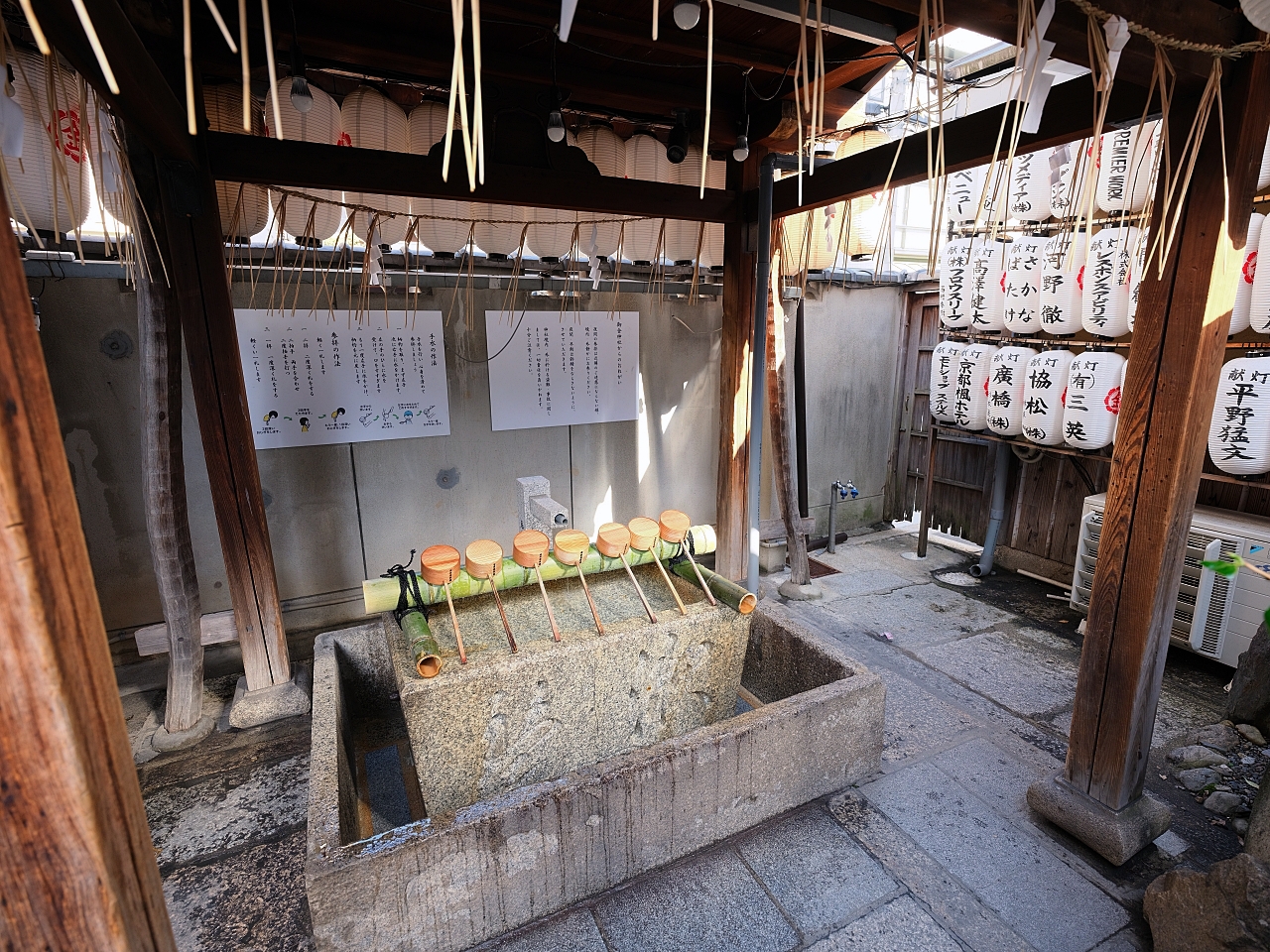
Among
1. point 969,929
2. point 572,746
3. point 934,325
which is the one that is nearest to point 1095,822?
point 969,929

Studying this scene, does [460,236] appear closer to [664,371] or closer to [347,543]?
[664,371]

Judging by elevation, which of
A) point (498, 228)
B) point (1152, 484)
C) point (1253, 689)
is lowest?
point (1253, 689)

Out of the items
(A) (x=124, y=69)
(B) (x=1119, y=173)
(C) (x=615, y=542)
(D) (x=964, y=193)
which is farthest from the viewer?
(D) (x=964, y=193)

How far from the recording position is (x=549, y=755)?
273 centimetres

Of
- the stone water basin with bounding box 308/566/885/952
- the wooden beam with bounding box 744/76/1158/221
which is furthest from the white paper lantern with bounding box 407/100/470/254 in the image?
the stone water basin with bounding box 308/566/885/952

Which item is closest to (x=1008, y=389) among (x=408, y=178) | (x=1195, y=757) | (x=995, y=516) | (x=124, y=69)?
(x=995, y=516)

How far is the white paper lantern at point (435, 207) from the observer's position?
146 inches

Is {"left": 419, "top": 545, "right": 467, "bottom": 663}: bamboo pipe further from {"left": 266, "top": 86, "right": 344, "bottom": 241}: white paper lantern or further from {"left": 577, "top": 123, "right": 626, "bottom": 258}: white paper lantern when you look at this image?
{"left": 577, "top": 123, "right": 626, "bottom": 258}: white paper lantern

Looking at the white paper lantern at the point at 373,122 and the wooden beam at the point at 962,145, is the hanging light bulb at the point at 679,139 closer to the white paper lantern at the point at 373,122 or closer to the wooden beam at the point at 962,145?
the wooden beam at the point at 962,145

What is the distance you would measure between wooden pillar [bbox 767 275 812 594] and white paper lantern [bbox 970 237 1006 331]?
62.7 inches

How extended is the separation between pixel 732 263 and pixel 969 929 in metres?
3.81

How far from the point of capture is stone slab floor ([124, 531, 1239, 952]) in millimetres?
2270

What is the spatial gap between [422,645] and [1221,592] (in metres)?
4.95

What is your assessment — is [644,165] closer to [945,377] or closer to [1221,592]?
[945,377]
